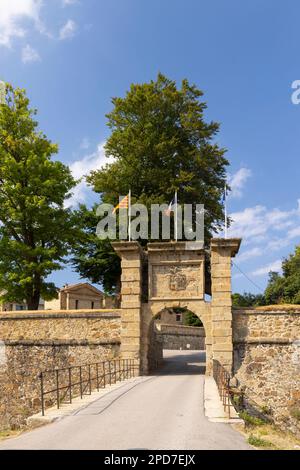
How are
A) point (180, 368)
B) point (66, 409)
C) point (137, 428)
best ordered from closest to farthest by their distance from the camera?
point (137, 428) < point (66, 409) < point (180, 368)

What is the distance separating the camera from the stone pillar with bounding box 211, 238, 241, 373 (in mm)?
19953

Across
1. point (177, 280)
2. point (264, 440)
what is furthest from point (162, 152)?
point (264, 440)

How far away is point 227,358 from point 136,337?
4.06 meters

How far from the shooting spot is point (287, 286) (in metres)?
44.6

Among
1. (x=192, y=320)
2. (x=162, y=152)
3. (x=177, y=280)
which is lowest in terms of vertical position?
(x=192, y=320)

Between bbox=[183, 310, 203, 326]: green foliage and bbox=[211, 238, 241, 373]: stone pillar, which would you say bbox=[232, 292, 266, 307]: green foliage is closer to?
bbox=[183, 310, 203, 326]: green foliage

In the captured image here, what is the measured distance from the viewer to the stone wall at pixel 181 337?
4288 cm

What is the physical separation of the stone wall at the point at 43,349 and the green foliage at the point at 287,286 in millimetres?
24400

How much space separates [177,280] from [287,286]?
26416 millimetres

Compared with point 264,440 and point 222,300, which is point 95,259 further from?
point 264,440

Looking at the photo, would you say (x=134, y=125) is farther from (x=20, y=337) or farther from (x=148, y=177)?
(x=20, y=337)

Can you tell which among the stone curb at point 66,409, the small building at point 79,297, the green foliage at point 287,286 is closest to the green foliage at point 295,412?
the stone curb at point 66,409

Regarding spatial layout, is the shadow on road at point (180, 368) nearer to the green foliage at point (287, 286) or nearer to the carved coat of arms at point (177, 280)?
the carved coat of arms at point (177, 280)

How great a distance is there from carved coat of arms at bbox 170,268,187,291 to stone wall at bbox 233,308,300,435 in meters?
2.61
